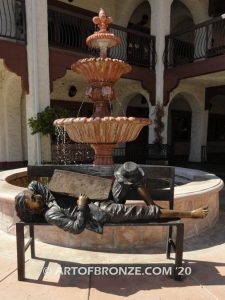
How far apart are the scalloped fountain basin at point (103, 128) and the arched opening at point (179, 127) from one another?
11.5 m

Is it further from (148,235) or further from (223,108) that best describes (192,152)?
(148,235)

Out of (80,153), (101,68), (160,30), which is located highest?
(160,30)

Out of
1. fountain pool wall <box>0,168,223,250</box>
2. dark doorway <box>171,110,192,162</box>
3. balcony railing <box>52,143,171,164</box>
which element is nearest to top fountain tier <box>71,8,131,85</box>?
fountain pool wall <box>0,168,223,250</box>

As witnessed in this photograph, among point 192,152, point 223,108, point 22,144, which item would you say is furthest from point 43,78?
point 223,108

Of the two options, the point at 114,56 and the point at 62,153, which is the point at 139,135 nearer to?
the point at 114,56

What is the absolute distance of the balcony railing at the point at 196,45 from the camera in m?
10.3

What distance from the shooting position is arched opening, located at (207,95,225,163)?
17.1 metres

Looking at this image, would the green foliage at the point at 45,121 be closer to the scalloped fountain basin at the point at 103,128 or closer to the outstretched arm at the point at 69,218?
the scalloped fountain basin at the point at 103,128

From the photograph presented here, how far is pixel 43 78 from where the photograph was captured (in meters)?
8.40

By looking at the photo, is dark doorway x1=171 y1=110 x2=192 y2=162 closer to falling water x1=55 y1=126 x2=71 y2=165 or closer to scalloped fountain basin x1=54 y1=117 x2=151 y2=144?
falling water x1=55 y1=126 x2=71 y2=165

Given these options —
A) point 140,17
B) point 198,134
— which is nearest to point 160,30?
point 140,17

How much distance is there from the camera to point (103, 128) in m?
4.02

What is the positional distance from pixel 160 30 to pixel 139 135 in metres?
5.45

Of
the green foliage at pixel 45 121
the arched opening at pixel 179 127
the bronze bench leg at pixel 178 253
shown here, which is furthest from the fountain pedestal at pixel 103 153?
the arched opening at pixel 179 127
